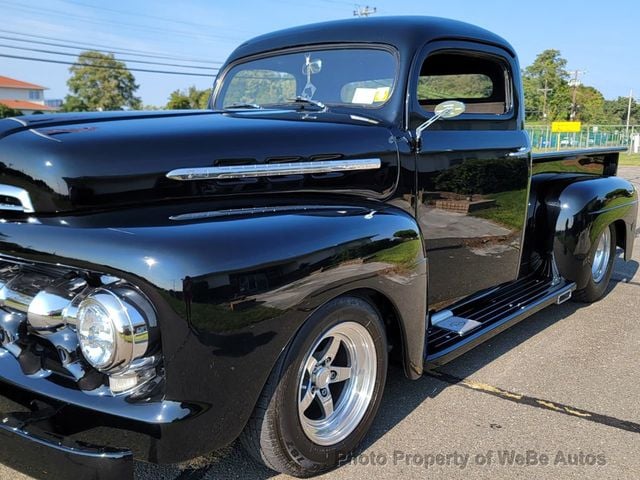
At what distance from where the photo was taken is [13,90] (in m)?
80.4

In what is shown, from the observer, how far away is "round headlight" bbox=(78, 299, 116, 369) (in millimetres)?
1809

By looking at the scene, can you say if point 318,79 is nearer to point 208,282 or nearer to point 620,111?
point 208,282

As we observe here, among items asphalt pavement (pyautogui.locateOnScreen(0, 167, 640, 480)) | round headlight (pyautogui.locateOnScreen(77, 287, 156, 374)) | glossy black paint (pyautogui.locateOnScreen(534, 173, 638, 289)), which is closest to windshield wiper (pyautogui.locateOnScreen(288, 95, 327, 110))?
asphalt pavement (pyautogui.locateOnScreen(0, 167, 640, 480))

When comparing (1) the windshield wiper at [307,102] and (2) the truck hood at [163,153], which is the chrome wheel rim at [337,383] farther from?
(1) the windshield wiper at [307,102]

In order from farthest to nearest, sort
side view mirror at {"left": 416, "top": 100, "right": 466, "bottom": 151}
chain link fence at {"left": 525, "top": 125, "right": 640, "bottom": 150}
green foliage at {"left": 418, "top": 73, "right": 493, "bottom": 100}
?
chain link fence at {"left": 525, "top": 125, "right": 640, "bottom": 150} → green foliage at {"left": 418, "top": 73, "right": 493, "bottom": 100} → side view mirror at {"left": 416, "top": 100, "right": 466, "bottom": 151}

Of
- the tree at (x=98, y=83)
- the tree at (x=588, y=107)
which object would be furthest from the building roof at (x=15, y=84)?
the tree at (x=588, y=107)

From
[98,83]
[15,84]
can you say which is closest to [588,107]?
[98,83]

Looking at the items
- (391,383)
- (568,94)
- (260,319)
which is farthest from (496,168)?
(568,94)

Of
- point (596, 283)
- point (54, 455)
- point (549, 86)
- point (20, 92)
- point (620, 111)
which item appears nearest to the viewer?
point (54, 455)

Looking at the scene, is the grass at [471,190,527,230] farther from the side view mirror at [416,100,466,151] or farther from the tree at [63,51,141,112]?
the tree at [63,51,141,112]

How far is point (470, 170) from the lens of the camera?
10.9ft

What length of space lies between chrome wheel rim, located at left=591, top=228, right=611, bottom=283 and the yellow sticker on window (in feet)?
8.91

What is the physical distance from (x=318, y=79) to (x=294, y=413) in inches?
77.1

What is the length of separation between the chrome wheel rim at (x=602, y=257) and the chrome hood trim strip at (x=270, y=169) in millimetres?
2912
